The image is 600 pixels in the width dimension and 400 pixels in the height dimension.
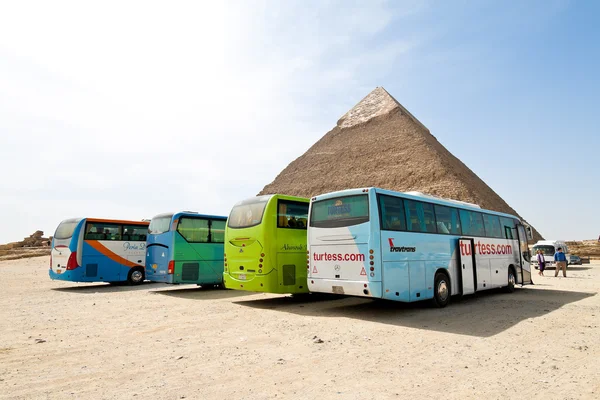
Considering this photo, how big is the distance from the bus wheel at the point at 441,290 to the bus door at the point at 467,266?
689 mm

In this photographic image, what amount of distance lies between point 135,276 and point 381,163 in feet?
357

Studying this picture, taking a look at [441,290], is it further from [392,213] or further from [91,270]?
[91,270]

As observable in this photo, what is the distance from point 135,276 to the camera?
52.3 feet

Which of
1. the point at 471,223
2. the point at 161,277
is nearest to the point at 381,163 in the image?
the point at 471,223

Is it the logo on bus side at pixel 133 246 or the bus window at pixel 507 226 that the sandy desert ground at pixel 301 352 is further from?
the logo on bus side at pixel 133 246

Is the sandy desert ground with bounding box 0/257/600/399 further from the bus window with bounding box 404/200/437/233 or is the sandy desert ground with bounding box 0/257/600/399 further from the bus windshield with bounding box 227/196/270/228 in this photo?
the bus windshield with bounding box 227/196/270/228

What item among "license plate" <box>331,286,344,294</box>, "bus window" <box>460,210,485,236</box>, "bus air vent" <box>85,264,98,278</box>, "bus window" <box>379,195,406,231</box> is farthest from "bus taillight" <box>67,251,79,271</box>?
"bus window" <box>460,210,485,236</box>

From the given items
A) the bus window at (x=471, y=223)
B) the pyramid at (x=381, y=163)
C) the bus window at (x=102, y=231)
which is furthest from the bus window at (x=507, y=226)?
the pyramid at (x=381, y=163)

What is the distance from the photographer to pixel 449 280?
9727 millimetres

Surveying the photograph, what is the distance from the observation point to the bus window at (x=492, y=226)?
468 inches

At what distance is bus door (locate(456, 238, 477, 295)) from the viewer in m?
10.1

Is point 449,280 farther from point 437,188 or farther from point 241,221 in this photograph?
point 437,188

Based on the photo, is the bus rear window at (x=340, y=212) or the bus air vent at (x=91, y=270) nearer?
the bus rear window at (x=340, y=212)

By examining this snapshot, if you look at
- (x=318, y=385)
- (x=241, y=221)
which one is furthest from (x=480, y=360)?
(x=241, y=221)
